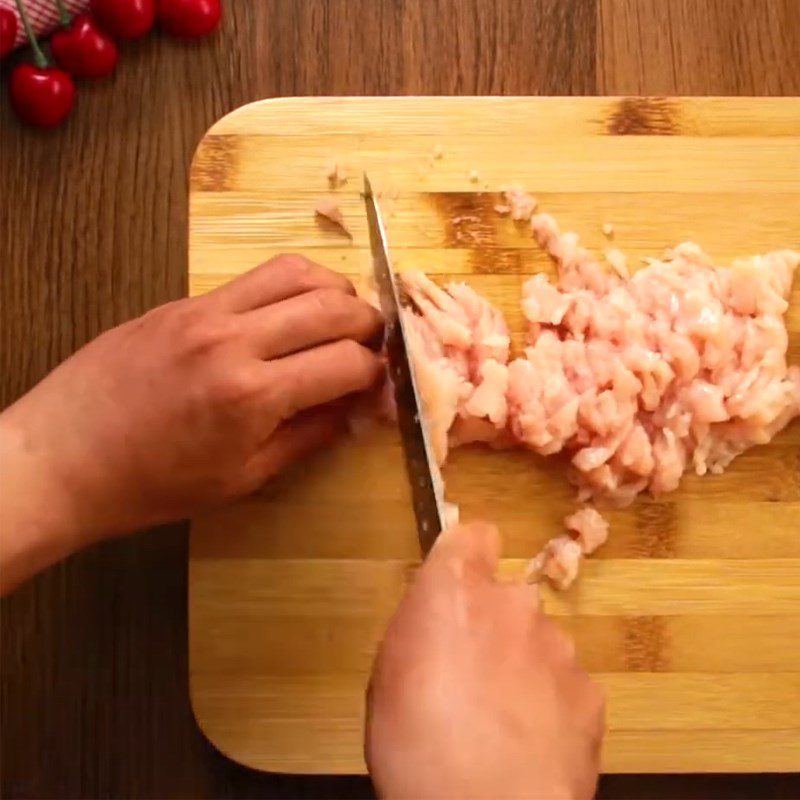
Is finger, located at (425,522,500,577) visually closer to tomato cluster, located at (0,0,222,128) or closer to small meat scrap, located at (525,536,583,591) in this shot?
small meat scrap, located at (525,536,583,591)

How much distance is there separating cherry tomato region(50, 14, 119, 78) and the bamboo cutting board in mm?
291

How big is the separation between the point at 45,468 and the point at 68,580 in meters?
0.36

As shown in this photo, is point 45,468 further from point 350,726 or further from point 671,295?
point 671,295

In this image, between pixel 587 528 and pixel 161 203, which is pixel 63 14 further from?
pixel 587 528

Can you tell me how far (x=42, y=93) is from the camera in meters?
1.54

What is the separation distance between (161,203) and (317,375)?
0.51 meters

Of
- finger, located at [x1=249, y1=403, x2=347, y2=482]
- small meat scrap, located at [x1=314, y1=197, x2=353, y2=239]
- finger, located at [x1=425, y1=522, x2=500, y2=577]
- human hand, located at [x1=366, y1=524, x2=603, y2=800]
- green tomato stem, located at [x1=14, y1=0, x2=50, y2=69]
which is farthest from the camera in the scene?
green tomato stem, located at [x1=14, y1=0, x2=50, y2=69]

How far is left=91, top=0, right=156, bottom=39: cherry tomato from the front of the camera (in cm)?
155

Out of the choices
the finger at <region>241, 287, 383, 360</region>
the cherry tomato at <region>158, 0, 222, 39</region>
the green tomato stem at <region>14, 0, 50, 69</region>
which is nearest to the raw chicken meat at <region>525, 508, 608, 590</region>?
the finger at <region>241, 287, 383, 360</region>

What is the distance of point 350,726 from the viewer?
1346 millimetres

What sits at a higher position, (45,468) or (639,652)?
(45,468)

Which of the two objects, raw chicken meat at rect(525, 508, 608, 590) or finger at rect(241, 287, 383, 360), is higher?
finger at rect(241, 287, 383, 360)

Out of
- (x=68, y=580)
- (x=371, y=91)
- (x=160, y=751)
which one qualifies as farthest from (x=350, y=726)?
(x=371, y=91)

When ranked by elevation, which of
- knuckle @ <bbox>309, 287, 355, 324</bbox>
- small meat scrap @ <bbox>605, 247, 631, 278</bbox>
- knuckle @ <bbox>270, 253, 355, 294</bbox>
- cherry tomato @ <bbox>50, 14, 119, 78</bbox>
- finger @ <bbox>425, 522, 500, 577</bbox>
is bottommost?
finger @ <bbox>425, 522, 500, 577</bbox>
